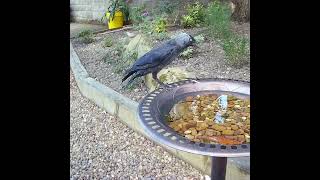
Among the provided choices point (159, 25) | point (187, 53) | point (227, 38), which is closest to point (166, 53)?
point (187, 53)

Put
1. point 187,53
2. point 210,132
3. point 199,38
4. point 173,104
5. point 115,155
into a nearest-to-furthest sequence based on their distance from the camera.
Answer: point 210,132 → point 173,104 → point 115,155 → point 187,53 → point 199,38

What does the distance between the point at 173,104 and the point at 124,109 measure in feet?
5.81

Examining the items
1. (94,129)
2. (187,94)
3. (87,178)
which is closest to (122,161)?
(87,178)

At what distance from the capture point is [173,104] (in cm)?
176

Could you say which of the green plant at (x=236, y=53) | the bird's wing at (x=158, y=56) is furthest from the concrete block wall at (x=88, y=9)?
Result: the bird's wing at (x=158, y=56)

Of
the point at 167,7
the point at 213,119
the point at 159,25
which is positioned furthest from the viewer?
the point at 167,7

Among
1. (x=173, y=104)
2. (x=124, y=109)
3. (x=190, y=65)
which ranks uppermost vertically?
(x=173, y=104)

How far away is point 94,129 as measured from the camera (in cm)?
355

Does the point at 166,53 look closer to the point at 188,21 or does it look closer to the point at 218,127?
the point at 218,127

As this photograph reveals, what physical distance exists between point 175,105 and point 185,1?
15.8 feet

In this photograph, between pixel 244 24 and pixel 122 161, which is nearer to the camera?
pixel 122 161

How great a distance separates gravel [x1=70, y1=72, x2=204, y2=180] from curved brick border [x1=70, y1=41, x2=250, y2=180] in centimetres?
6

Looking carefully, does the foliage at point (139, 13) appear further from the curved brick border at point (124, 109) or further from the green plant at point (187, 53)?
the green plant at point (187, 53)
